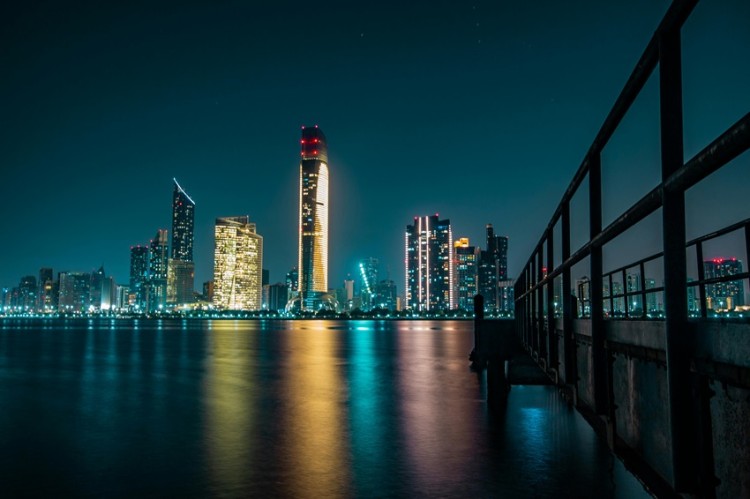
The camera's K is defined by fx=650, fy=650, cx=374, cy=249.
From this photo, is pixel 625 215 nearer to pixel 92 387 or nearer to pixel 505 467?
pixel 505 467

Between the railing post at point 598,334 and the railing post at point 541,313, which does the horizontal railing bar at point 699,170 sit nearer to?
the railing post at point 598,334

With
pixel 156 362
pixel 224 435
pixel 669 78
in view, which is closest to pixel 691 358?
→ pixel 669 78

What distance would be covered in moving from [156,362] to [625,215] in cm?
4763

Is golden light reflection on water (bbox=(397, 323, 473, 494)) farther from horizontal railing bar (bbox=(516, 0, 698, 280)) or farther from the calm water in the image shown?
horizontal railing bar (bbox=(516, 0, 698, 280))

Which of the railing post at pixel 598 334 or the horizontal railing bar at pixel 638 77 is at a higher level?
the horizontal railing bar at pixel 638 77

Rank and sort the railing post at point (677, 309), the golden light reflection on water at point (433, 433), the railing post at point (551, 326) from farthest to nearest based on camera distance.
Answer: the golden light reflection on water at point (433, 433), the railing post at point (551, 326), the railing post at point (677, 309)

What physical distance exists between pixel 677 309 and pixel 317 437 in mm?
15192

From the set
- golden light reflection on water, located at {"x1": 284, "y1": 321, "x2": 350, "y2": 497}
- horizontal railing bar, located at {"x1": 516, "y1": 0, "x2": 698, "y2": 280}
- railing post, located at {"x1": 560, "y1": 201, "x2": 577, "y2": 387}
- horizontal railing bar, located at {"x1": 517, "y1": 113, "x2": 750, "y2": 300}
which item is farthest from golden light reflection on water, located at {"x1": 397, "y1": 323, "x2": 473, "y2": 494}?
horizontal railing bar, located at {"x1": 517, "y1": 113, "x2": 750, "y2": 300}

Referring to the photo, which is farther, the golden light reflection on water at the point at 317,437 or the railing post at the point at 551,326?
the golden light reflection on water at the point at 317,437

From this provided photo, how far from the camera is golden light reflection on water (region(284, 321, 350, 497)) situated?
12.4m

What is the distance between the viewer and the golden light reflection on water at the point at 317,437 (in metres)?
12.4

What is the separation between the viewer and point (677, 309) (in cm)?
345

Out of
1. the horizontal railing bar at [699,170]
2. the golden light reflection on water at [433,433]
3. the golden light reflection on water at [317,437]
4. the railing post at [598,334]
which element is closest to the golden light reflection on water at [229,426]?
the golden light reflection on water at [317,437]

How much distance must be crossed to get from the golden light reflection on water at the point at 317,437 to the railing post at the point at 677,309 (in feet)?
30.0
